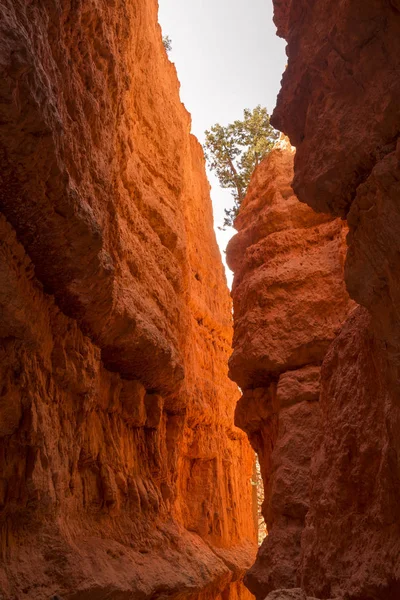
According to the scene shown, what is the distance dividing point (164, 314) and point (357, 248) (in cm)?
697

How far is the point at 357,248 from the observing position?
4.47m

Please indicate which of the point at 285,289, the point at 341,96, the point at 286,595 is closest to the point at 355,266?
the point at 341,96

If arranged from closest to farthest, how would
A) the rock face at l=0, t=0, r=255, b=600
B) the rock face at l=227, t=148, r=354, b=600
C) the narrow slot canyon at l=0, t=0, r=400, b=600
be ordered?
the narrow slot canyon at l=0, t=0, r=400, b=600 < the rock face at l=0, t=0, r=255, b=600 < the rock face at l=227, t=148, r=354, b=600

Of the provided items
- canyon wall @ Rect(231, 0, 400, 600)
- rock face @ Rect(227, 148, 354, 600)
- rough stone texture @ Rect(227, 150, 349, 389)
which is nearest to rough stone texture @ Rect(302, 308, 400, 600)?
canyon wall @ Rect(231, 0, 400, 600)

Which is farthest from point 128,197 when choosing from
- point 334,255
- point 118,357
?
point 334,255

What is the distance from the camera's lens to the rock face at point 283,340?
828cm

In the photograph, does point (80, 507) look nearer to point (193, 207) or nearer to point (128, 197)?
point (128, 197)

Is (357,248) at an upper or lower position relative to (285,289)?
lower

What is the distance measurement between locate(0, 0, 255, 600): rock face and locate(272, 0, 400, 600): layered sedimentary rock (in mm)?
2536

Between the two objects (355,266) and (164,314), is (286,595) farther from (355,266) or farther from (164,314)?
(164,314)

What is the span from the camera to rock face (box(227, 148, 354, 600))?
8281mm

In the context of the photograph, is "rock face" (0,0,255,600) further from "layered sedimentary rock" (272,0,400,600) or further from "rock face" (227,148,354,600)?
"layered sedimentary rock" (272,0,400,600)

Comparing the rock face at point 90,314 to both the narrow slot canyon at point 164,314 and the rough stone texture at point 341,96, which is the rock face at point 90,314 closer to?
the narrow slot canyon at point 164,314

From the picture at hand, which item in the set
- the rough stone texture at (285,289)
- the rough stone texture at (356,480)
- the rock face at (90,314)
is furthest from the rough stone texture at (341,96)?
the rough stone texture at (285,289)
